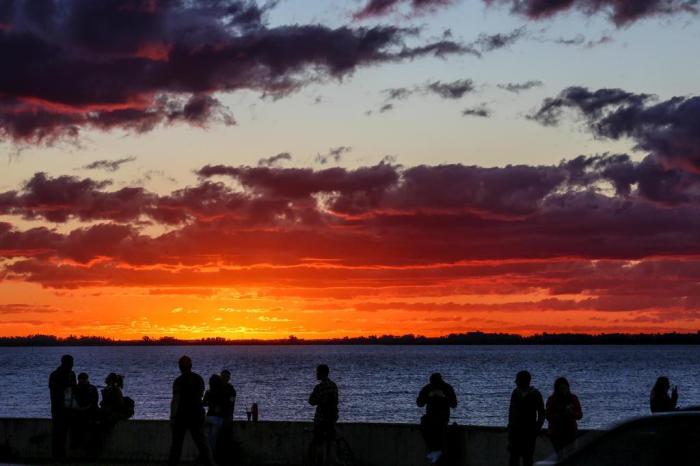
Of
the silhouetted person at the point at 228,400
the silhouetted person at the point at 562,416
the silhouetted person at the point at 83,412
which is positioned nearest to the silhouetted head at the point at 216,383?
the silhouetted person at the point at 228,400

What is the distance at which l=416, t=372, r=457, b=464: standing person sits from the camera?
17.6 metres

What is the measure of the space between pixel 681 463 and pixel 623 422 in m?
0.56

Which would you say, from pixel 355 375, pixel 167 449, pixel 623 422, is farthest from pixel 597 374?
pixel 623 422

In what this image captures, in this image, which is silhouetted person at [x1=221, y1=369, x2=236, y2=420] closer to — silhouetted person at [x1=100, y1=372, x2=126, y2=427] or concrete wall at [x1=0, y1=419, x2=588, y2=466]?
concrete wall at [x1=0, y1=419, x2=588, y2=466]

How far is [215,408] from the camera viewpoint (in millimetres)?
19656

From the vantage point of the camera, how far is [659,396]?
1652cm

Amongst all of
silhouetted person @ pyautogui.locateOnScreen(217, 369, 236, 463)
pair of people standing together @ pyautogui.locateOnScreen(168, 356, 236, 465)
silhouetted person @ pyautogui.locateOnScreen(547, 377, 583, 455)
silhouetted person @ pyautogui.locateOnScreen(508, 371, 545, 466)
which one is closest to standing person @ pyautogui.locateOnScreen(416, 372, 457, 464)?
silhouetted person @ pyautogui.locateOnScreen(508, 371, 545, 466)

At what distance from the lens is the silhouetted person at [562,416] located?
16125mm

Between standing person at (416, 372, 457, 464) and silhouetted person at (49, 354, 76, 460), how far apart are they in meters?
6.31

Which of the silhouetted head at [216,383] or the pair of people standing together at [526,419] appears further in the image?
the silhouetted head at [216,383]

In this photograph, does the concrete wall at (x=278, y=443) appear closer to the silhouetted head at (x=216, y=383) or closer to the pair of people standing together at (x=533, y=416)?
the silhouetted head at (x=216, y=383)

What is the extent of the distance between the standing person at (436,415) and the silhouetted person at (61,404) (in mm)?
6314

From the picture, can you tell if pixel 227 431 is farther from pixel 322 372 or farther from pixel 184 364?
pixel 184 364

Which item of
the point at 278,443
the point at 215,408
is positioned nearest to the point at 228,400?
the point at 215,408
